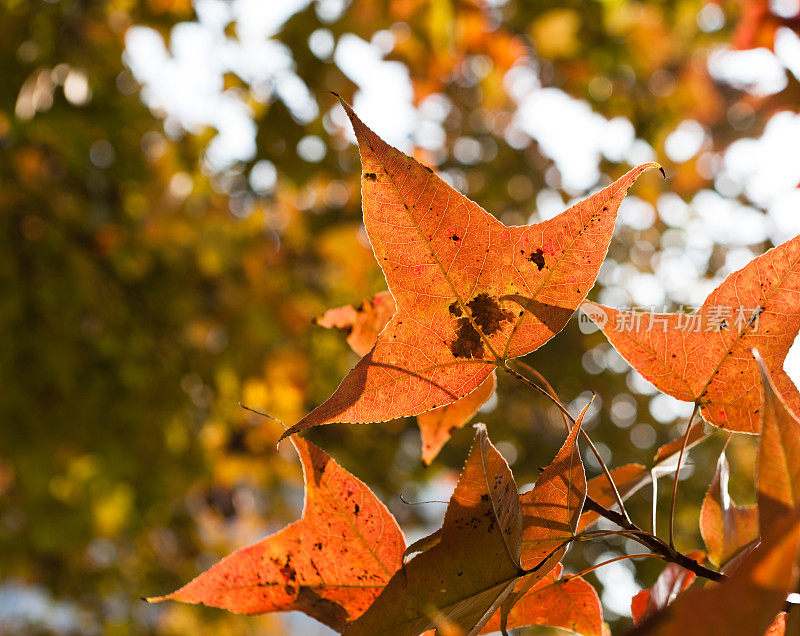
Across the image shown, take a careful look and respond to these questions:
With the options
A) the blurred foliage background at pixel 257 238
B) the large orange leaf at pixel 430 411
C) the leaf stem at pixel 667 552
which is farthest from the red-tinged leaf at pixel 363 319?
the blurred foliage background at pixel 257 238

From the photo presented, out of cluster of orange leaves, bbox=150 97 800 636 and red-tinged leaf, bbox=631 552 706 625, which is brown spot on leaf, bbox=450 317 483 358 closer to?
cluster of orange leaves, bbox=150 97 800 636

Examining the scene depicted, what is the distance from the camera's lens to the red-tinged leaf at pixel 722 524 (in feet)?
1.35

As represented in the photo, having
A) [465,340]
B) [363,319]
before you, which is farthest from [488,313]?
[363,319]

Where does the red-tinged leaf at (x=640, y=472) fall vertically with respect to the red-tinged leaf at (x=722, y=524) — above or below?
above

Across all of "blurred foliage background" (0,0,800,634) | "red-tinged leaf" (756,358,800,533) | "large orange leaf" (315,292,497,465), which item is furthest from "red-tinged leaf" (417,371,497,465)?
"blurred foliage background" (0,0,800,634)

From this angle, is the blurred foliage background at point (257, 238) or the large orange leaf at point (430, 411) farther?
the blurred foliage background at point (257, 238)

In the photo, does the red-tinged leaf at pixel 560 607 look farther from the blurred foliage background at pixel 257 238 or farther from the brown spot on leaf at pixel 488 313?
the blurred foliage background at pixel 257 238

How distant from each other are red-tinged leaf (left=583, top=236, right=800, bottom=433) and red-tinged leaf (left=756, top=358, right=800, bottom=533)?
0.13m

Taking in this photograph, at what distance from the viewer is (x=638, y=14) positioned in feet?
6.24

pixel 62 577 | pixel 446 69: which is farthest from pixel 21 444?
pixel 446 69

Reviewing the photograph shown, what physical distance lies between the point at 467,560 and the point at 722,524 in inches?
7.1

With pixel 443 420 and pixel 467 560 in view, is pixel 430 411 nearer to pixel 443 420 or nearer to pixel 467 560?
pixel 443 420

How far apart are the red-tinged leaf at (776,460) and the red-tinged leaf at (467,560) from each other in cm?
11

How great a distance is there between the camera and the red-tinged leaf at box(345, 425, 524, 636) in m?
0.33
